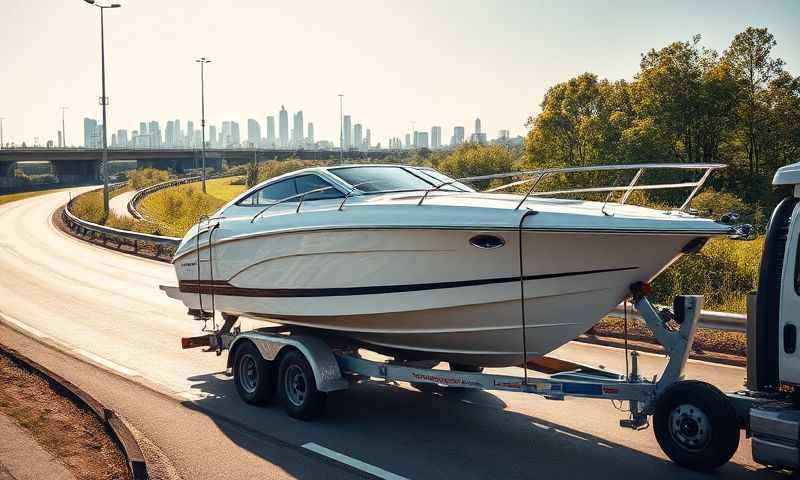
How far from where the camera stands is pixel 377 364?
7773 millimetres

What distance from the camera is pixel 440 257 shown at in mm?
7023

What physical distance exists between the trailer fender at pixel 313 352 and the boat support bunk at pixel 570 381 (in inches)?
0.4

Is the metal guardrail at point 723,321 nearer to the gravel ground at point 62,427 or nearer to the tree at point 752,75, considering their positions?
the gravel ground at point 62,427

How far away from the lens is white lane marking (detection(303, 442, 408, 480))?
6336 mm

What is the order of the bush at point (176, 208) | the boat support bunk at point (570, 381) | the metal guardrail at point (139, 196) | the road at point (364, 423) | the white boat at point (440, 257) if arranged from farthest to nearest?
the metal guardrail at point (139, 196), the bush at point (176, 208), the road at point (364, 423), the white boat at point (440, 257), the boat support bunk at point (570, 381)

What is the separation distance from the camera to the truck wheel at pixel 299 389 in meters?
7.88

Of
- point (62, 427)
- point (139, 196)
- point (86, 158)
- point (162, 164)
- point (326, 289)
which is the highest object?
point (162, 164)

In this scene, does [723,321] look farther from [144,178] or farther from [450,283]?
[144,178]

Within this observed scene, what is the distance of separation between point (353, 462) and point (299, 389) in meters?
1.67

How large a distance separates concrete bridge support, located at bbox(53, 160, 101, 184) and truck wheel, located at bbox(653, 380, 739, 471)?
105 meters

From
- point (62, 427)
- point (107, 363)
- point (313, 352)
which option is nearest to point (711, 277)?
point (313, 352)

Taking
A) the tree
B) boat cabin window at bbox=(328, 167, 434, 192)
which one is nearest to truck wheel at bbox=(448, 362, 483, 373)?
boat cabin window at bbox=(328, 167, 434, 192)

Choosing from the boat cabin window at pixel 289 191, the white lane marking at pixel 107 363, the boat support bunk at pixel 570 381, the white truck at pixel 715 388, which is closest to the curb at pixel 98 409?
the white lane marking at pixel 107 363

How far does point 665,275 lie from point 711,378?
576cm
